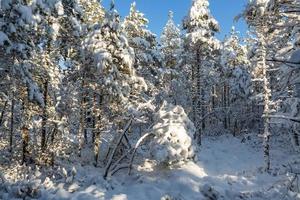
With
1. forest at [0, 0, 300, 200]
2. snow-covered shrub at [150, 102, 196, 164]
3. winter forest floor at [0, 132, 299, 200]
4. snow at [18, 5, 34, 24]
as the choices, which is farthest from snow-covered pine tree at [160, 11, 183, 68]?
snow at [18, 5, 34, 24]

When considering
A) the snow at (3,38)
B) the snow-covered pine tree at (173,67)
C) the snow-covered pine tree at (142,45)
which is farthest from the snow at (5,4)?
the snow-covered pine tree at (173,67)

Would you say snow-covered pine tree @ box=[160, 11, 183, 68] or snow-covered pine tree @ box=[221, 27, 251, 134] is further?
snow-covered pine tree @ box=[221, 27, 251, 134]

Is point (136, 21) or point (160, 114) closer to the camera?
point (160, 114)

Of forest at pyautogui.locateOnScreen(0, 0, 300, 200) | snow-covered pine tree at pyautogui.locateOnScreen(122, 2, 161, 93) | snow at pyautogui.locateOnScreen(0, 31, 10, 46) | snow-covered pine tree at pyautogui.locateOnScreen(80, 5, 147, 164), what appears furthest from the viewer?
snow-covered pine tree at pyautogui.locateOnScreen(122, 2, 161, 93)

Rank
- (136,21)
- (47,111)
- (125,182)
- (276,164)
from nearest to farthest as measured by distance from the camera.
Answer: (125,182)
(47,111)
(276,164)
(136,21)

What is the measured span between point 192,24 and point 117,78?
14643mm

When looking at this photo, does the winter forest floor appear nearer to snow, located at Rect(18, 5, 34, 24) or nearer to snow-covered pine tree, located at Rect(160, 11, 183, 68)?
snow, located at Rect(18, 5, 34, 24)

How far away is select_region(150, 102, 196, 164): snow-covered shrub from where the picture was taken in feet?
70.4

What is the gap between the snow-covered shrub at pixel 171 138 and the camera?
70.4ft

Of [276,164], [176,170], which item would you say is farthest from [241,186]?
[276,164]

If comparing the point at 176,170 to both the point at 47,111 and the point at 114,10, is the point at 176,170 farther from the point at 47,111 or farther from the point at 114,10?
the point at 114,10

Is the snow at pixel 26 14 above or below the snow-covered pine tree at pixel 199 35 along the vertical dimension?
below

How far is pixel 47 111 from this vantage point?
20.8 m

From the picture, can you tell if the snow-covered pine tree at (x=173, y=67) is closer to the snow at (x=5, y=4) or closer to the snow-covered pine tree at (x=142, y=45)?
the snow-covered pine tree at (x=142, y=45)
